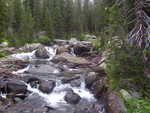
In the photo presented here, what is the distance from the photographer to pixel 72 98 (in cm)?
1212

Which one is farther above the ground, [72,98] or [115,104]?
[115,104]

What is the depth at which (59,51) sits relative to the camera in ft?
96.0

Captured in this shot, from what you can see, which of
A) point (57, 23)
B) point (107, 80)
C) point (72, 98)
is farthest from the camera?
point (57, 23)

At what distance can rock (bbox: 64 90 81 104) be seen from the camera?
39.0ft

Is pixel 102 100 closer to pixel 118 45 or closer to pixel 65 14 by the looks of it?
pixel 118 45

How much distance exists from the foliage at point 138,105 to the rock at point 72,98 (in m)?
4.61

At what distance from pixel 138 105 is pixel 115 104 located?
1.50m

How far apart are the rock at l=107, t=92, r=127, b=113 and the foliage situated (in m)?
0.28

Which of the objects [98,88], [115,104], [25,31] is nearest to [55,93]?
[98,88]

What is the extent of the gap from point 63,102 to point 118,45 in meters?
5.25

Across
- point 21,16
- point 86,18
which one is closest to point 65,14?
point 21,16

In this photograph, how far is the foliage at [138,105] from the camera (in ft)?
22.9

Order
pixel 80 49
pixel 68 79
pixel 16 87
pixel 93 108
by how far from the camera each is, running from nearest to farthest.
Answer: pixel 93 108
pixel 16 87
pixel 68 79
pixel 80 49

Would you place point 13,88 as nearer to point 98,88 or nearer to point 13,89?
point 13,89
